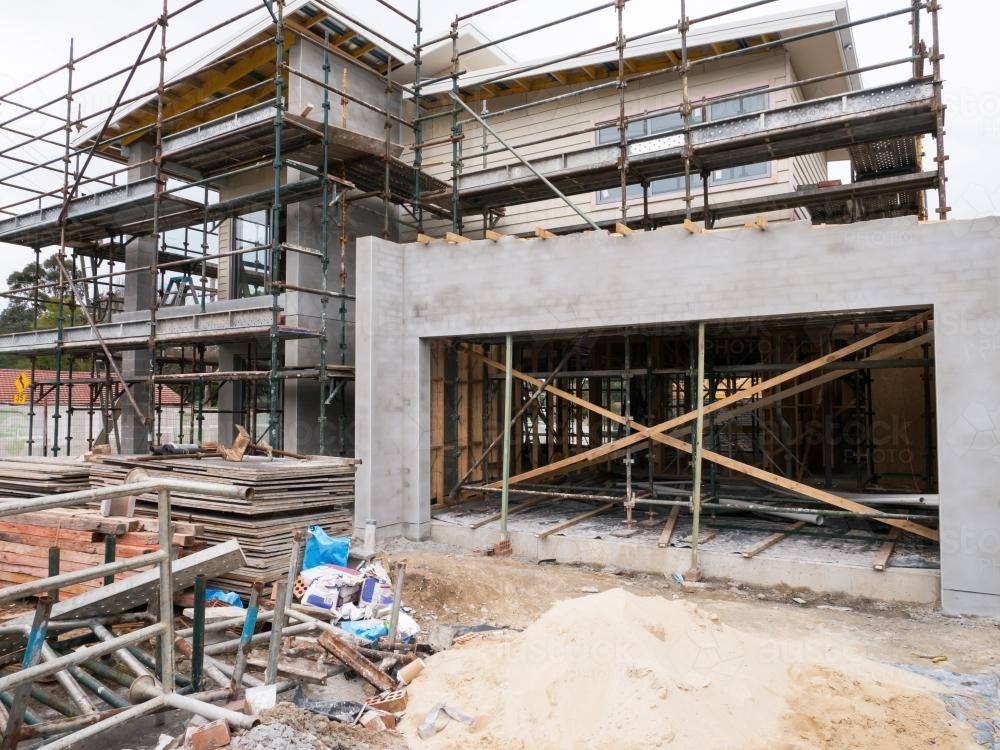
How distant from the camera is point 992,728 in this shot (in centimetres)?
518

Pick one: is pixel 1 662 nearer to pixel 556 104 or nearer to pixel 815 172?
pixel 556 104

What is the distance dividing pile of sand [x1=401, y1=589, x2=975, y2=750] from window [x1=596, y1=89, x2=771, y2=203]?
10003 millimetres

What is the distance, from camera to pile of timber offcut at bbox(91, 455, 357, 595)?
7852mm

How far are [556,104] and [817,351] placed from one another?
854cm

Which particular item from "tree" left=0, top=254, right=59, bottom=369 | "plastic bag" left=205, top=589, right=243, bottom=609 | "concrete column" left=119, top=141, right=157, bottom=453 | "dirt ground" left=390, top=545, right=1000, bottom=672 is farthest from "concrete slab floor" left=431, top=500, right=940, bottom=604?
"tree" left=0, top=254, right=59, bottom=369

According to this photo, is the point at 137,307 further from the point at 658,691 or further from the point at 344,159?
the point at 658,691

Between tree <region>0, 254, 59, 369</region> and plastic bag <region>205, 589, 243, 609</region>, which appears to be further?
tree <region>0, 254, 59, 369</region>

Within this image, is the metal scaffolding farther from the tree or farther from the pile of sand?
the tree

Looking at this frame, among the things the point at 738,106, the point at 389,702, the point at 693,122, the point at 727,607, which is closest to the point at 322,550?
the point at 389,702

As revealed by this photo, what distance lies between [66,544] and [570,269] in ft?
24.5

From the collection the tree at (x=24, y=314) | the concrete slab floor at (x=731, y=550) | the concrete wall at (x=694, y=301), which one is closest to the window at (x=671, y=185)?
the concrete wall at (x=694, y=301)

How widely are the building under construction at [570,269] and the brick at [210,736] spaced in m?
6.84

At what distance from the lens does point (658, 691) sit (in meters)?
4.97

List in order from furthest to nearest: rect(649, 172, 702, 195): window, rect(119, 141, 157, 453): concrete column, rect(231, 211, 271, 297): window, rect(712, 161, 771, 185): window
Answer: rect(119, 141, 157, 453): concrete column, rect(231, 211, 271, 297): window, rect(649, 172, 702, 195): window, rect(712, 161, 771, 185): window
